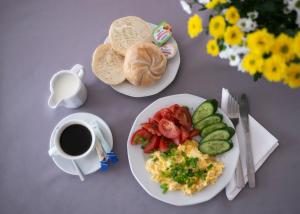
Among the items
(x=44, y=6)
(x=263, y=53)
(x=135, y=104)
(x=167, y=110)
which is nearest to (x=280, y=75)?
(x=263, y=53)

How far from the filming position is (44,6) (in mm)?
1484

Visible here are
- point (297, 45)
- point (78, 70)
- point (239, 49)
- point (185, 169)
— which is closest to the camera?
point (297, 45)

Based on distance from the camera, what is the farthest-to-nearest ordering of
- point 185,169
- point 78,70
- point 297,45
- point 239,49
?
point 78,70, point 185,169, point 239,49, point 297,45

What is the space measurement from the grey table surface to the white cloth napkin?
0.03 metres

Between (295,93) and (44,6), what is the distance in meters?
1.09

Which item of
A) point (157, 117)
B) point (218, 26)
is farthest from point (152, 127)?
point (218, 26)

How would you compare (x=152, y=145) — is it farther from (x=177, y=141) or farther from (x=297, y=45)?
(x=297, y=45)

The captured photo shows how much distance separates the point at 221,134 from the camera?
1188 mm

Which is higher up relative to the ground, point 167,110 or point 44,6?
point 44,6

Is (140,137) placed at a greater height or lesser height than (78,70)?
lesser

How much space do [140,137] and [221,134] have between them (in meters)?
0.28

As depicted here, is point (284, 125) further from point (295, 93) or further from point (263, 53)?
point (263, 53)

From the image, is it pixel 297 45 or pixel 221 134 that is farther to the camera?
pixel 221 134

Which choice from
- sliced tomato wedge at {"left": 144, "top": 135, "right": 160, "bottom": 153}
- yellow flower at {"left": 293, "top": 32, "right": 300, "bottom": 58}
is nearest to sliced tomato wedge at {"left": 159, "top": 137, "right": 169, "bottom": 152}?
sliced tomato wedge at {"left": 144, "top": 135, "right": 160, "bottom": 153}
